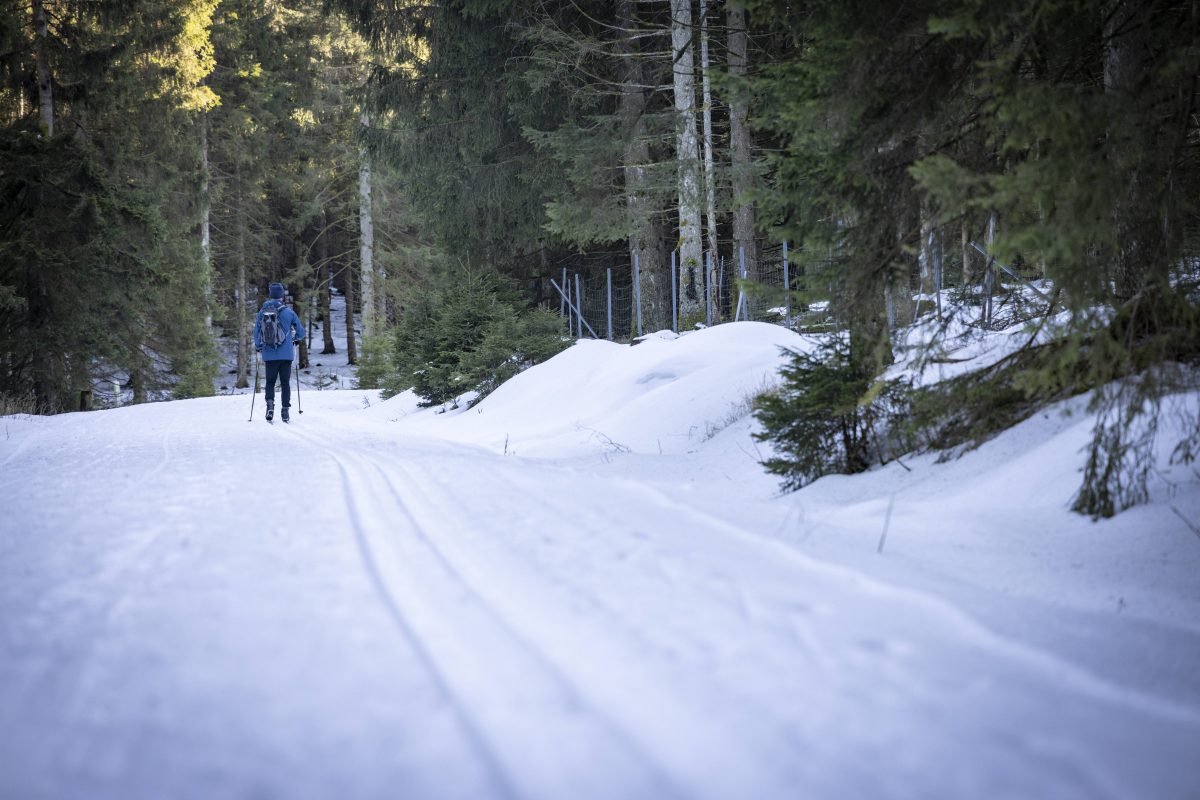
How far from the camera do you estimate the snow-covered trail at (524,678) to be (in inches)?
67.4

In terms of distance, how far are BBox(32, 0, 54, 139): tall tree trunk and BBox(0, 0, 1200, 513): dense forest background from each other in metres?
0.15

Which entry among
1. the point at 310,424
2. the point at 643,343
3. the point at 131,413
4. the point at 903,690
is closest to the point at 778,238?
the point at 903,690

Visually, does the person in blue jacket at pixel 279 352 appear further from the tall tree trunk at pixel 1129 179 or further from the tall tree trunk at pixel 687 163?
the tall tree trunk at pixel 1129 179

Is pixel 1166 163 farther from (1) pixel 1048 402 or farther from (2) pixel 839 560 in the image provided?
(2) pixel 839 560

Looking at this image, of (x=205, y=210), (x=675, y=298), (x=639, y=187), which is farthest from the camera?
(x=205, y=210)

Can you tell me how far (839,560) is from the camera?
10.6ft

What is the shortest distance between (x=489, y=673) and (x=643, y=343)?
10.4 meters

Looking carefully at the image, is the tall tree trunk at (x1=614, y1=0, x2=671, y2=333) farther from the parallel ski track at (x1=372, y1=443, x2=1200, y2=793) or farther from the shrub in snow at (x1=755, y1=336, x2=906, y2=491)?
the parallel ski track at (x1=372, y1=443, x2=1200, y2=793)

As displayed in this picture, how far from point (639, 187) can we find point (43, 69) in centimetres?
1537

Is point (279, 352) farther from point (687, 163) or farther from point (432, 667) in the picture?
point (432, 667)

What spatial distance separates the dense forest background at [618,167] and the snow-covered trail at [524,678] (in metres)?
1.89

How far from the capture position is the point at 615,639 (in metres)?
2.38

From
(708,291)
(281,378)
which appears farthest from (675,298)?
(281,378)

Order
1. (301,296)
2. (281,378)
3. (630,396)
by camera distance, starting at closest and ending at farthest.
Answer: (630,396)
(281,378)
(301,296)
